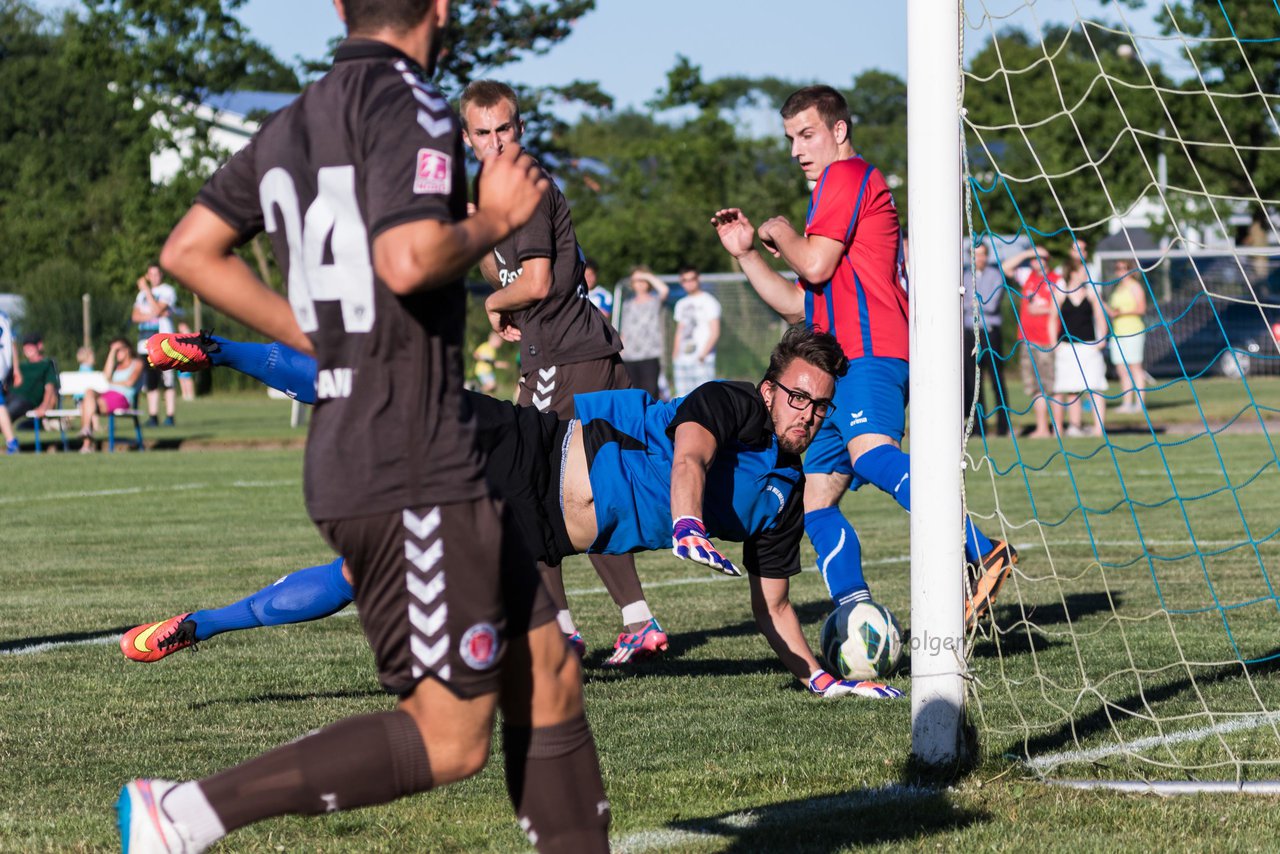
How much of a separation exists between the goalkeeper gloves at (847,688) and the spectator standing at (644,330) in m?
15.7

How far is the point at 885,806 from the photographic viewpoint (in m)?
4.22

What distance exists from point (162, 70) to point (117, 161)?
26.1m

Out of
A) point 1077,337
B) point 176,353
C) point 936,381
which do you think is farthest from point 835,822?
point 1077,337

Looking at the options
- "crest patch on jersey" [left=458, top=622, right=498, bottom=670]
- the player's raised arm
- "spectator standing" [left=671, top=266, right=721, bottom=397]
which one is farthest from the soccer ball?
"spectator standing" [left=671, top=266, right=721, bottom=397]

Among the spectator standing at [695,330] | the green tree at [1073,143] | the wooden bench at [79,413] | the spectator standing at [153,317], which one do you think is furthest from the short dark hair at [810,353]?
the green tree at [1073,143]

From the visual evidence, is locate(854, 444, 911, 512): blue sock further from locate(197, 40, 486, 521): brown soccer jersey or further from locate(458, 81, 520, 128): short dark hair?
locate(197, 40, 486, 521): brown soccer jersey

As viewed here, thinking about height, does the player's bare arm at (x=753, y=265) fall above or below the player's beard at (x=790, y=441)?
above

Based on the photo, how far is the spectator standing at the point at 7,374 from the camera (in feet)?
62.5

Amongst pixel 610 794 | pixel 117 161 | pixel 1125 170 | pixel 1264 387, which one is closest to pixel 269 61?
pixel 117 161

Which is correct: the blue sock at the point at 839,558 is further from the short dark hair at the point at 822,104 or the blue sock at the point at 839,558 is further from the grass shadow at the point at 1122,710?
the short dark hair at the point at 822,104

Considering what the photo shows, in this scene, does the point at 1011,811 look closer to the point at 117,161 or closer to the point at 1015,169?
the point at 1015,169

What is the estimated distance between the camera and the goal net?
5.00m

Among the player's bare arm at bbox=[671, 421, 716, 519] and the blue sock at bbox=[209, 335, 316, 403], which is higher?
the blue sock at bbox=[209, 335, 316, 403]

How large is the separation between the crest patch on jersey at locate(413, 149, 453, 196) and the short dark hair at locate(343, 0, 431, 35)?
0.27m
